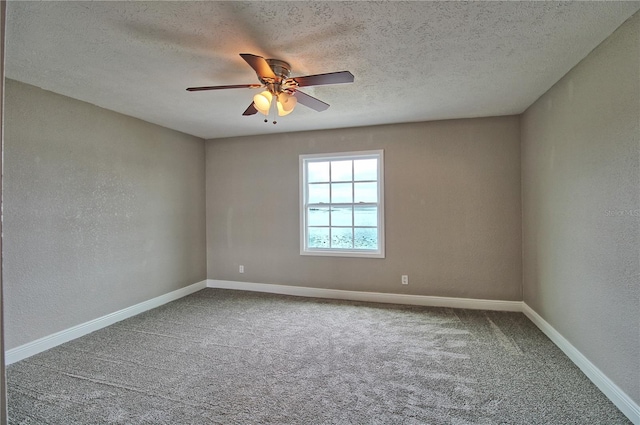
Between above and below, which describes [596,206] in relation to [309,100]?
below

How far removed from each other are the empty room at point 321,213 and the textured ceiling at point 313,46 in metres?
0.02

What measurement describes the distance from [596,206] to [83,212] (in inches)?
180

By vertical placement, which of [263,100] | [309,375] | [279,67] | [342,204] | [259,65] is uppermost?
[279,67]

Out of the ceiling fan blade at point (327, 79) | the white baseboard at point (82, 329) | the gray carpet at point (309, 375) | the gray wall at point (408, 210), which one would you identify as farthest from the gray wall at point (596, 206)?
the white baseboard at point (82, 329)

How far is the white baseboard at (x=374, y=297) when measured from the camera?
13.5ft

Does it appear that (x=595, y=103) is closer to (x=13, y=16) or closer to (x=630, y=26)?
(x=630, y=26)

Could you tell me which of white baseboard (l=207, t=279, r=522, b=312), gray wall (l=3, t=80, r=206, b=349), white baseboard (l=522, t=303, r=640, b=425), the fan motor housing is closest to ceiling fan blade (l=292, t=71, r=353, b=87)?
the fan motor housing

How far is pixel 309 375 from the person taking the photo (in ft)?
8.48

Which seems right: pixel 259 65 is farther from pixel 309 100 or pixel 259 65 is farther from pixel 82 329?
pixel 82 329

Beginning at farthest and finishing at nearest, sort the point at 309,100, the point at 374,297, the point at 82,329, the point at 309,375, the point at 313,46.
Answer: the point at 374,297
the point at 82,329
the point at 309,100
the point at 309,375
the point at 313,46

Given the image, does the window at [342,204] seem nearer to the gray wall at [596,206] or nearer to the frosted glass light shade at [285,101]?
the gray wall at [596,206]

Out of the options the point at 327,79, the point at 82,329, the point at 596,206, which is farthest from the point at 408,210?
the point at 82,329

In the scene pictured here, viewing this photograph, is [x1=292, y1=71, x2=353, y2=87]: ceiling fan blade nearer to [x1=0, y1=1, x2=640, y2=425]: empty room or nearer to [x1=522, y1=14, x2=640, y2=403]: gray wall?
[x1=0, y1=1, x2=640, y2=425]: empty room

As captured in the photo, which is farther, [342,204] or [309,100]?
[342,204]
